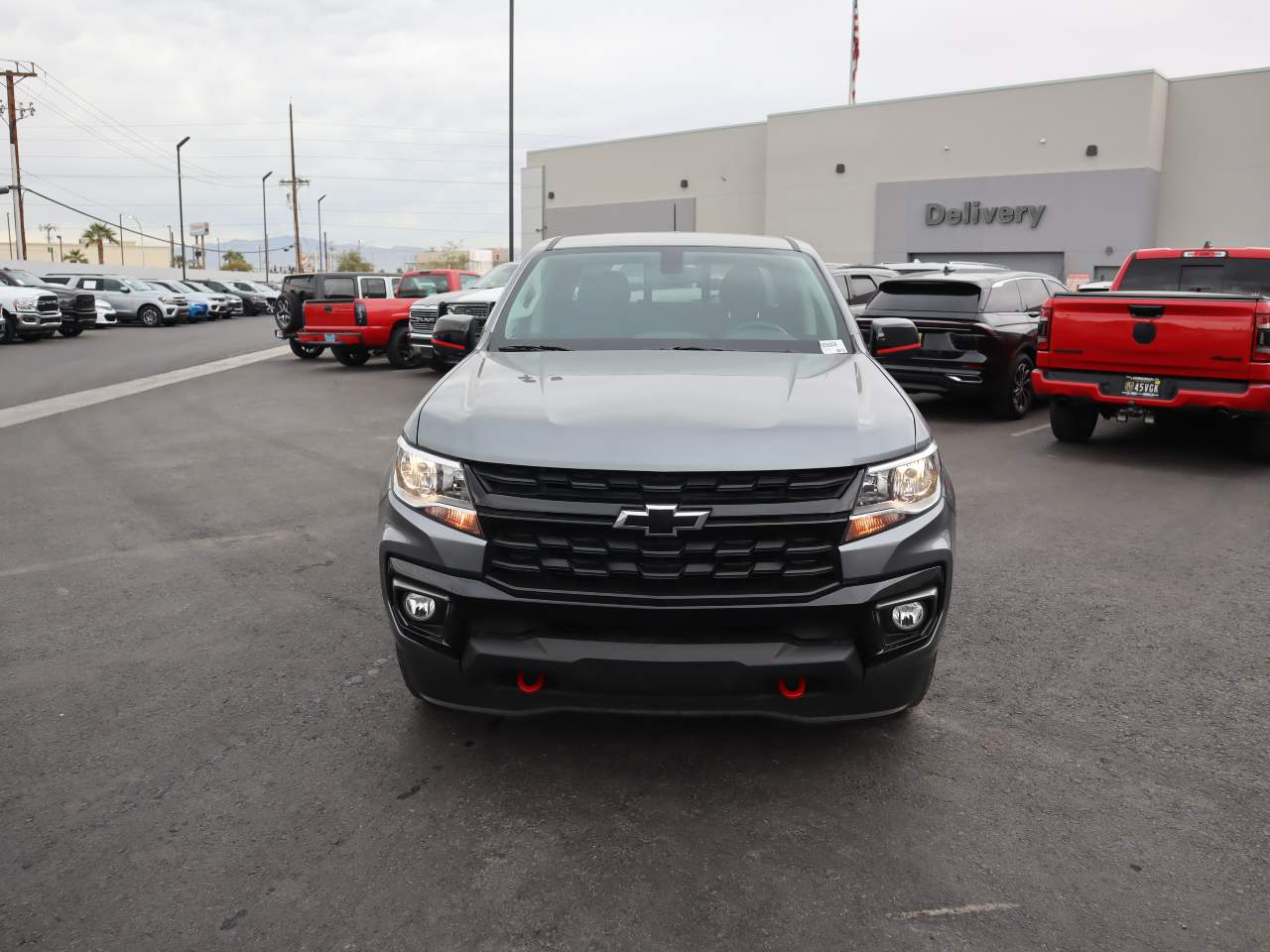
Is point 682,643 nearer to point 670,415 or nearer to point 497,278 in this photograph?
point 670,415

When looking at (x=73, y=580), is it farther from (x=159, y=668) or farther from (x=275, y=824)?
(x=275, y=824)

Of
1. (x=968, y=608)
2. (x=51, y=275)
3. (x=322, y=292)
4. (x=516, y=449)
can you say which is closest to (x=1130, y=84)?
(x=322, y=292)

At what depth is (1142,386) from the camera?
344 inches

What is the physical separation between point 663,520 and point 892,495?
73 cm

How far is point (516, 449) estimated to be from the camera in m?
3.05

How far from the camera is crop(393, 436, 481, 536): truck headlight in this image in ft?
10.1

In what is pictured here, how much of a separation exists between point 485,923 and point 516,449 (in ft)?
4.31

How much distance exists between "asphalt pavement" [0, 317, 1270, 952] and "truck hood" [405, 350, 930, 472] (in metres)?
1.10

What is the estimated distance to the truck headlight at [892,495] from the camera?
3.01m

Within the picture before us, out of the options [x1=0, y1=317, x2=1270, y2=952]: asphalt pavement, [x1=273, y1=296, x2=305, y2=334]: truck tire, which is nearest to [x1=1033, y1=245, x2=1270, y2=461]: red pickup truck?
[x1=0, y1=317, x2=1270, y2=952]: asphalt pavement

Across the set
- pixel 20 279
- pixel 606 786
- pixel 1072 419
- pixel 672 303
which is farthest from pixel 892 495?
pixel 20 279

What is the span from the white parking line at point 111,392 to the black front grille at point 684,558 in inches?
426

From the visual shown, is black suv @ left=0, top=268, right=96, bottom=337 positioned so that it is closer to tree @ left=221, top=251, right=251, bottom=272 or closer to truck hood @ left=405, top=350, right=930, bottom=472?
truck hood @ left=405, top=350, right=930, bottom=472

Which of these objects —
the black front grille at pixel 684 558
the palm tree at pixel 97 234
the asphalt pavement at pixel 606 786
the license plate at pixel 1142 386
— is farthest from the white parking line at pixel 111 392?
the palm tree at pixel 97 234
